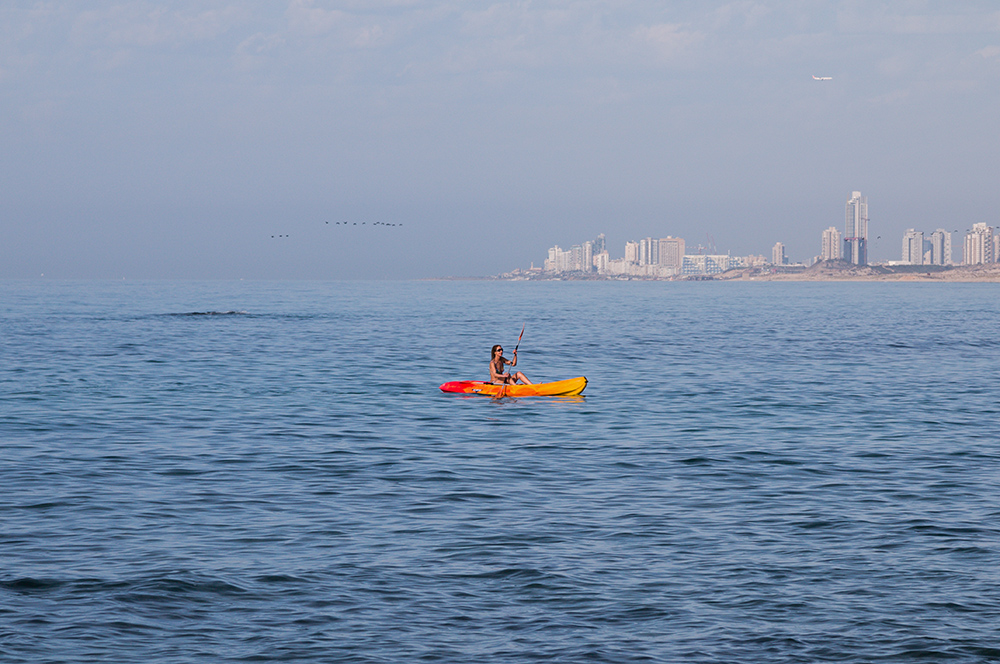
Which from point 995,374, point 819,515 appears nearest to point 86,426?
point 819,515

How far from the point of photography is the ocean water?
34.3ft

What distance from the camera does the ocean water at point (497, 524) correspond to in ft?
34.3

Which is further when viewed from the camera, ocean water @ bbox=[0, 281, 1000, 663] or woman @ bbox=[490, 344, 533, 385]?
woman @ bbox=[490, 344, 533, 385]

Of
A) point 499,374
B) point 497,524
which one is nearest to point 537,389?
point 499,374

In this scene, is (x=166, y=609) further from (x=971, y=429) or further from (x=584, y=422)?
(x=971, y=429)

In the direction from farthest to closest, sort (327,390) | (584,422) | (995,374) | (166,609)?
1. (995,374)
2. (327,390)
3. (584,422)
4. (166,609)

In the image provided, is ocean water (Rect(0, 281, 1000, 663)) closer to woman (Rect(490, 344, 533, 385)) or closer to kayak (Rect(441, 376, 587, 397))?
kayak (Rect(441, 376, 587, 397))

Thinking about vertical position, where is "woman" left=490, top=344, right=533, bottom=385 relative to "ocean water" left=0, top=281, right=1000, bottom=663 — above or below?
above

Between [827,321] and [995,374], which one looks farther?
[827,321]

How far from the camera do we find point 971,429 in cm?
2489

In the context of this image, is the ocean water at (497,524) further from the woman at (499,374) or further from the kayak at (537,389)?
the woman at (499,374)

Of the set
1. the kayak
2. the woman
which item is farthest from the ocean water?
the woman

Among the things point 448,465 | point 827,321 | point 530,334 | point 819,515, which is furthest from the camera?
point 827,321

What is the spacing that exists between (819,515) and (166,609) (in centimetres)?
962
